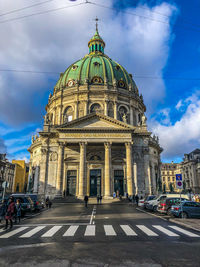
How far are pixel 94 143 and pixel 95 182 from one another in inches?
299

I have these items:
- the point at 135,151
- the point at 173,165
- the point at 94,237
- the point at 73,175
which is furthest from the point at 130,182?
the point at 173,165

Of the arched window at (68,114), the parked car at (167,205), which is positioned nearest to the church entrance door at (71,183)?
the arched window at (68,114)

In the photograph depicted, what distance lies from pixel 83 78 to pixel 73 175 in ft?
78.7

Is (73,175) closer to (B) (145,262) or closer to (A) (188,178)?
(B) (145,262)

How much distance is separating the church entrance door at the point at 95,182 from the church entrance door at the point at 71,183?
318 cm

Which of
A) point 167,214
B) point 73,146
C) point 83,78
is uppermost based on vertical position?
point 83,78

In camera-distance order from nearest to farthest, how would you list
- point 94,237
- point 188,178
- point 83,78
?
point 94,237 < point 83,78 < point 188,178

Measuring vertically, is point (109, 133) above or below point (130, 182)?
above

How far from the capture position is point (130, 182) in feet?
109

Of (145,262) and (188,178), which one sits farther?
(188,178)

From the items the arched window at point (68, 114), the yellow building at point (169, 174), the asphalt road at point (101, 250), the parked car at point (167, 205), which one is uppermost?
the arched window at point (68, 114)

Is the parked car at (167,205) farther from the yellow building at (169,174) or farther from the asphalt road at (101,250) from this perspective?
the yellow building at (169,174)

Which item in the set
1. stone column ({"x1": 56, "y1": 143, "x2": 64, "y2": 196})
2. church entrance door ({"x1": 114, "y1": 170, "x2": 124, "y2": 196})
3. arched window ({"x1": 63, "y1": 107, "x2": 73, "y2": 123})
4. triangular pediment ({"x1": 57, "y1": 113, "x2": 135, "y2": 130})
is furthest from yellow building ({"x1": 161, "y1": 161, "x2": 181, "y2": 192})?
stone column ({"x1": 56, "y1": 143, "x2": 64, "y2": 196})

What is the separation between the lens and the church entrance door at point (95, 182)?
3803 centimetres
